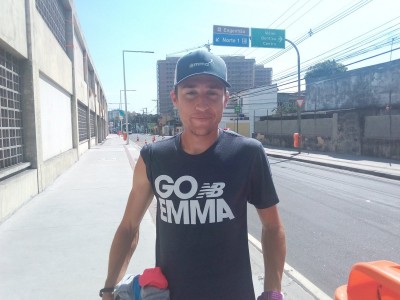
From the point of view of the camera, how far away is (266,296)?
5.14 ft

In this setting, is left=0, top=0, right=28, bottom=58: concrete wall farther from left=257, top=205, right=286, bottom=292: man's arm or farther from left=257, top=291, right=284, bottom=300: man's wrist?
left=257, top=291, right=284, bottom=300: man's wrist

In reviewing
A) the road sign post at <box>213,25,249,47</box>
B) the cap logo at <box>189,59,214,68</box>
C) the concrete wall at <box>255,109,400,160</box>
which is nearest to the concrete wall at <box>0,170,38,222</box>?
the cap logo at <box>189,59,214,68</box>

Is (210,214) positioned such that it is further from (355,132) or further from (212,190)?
(355,132)

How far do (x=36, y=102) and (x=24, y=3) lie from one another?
2230 millimetres

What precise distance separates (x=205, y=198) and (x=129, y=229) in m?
0.50

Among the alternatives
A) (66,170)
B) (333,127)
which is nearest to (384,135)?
(333,127)

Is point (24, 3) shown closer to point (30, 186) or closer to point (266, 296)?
point (30, 186)

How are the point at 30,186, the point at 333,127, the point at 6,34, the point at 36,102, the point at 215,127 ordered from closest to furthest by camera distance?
the point at 215,127 < the point at 6,34 < the point at 30,186 < the point at 36,102 < the point at 333,127

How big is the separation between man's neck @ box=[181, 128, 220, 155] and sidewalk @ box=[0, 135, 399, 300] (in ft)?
7.31

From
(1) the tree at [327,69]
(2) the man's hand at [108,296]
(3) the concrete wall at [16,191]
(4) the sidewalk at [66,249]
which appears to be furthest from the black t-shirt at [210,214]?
(1) the tree at [327,69]

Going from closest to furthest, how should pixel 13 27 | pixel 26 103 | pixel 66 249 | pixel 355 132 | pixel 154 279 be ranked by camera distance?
pixel 154 279, pixel 66 249, pixel 13 27, pixel 26 103, pixel 355 132

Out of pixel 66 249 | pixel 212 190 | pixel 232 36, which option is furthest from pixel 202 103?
pixel 232 36

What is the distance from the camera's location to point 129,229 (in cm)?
177

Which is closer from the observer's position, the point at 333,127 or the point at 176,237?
the point at 176,237
